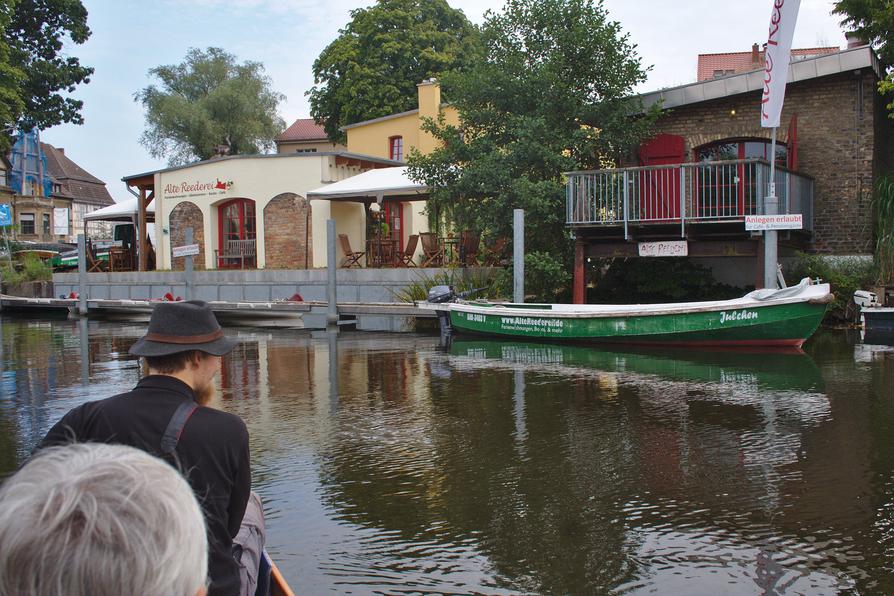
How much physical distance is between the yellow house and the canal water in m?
→ 17.7

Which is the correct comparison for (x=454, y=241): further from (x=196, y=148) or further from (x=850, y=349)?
(x=196, y=148)

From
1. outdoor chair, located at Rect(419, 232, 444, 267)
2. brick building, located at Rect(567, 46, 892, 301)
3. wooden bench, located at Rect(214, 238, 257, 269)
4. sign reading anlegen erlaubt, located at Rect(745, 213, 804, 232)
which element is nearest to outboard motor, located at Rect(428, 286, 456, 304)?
brick building, located at Rect(567, 46, 892, 301)

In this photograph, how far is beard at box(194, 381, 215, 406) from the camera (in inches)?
132

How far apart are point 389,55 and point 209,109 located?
14.3 m

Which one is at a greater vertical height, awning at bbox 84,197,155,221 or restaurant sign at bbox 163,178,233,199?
restaurant sign at bbox 163,178,233,199

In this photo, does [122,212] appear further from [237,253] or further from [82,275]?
[82,275]

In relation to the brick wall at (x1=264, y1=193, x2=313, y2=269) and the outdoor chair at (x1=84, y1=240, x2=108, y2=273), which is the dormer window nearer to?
the brick wall at (x1=264, y1=193, x2=313, y2=269)

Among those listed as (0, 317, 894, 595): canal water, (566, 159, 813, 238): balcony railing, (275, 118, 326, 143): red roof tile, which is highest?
(275, 118, 326, 143): red roof tile

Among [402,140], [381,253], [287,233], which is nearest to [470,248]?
[381,253]

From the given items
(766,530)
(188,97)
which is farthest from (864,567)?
(188,97)

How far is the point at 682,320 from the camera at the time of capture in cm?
1552

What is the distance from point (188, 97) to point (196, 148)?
22.9ft

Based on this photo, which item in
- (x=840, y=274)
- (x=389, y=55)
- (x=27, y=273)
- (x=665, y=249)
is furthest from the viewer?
(x=389, y=55)

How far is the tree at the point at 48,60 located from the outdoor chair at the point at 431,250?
77.7 feet
